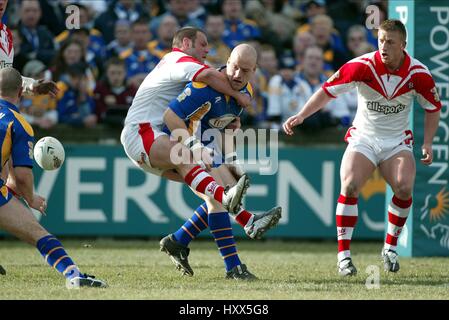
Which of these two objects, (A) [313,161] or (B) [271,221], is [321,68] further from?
(B) [271,221]

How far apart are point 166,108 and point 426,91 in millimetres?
2628

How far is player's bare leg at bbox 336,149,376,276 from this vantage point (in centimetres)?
947

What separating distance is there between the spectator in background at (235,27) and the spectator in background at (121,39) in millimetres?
1678

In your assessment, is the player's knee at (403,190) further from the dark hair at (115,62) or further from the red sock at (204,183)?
the dark hair at (115,62)

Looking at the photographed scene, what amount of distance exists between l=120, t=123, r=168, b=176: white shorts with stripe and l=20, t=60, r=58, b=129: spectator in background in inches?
206

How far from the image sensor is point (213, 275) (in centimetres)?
947

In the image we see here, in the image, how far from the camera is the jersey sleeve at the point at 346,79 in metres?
9.46

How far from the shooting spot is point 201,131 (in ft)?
30.5

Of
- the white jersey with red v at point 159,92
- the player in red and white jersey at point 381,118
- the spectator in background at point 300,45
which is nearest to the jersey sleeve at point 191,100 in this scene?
the white jersey with red v at point 159,92

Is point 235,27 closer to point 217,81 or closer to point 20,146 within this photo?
point 217,81

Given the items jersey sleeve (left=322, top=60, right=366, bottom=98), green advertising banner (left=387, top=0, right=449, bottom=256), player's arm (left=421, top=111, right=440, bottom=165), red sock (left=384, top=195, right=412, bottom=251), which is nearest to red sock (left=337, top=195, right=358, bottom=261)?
red sock (left=384, top=195, right=412, bottom=251)

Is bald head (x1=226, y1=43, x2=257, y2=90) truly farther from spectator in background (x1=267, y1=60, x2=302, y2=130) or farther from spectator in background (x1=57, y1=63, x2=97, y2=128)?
spectator in background (x1=267, y1=60, x2=302, y2=130)

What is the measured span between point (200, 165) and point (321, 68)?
7.01 meters
